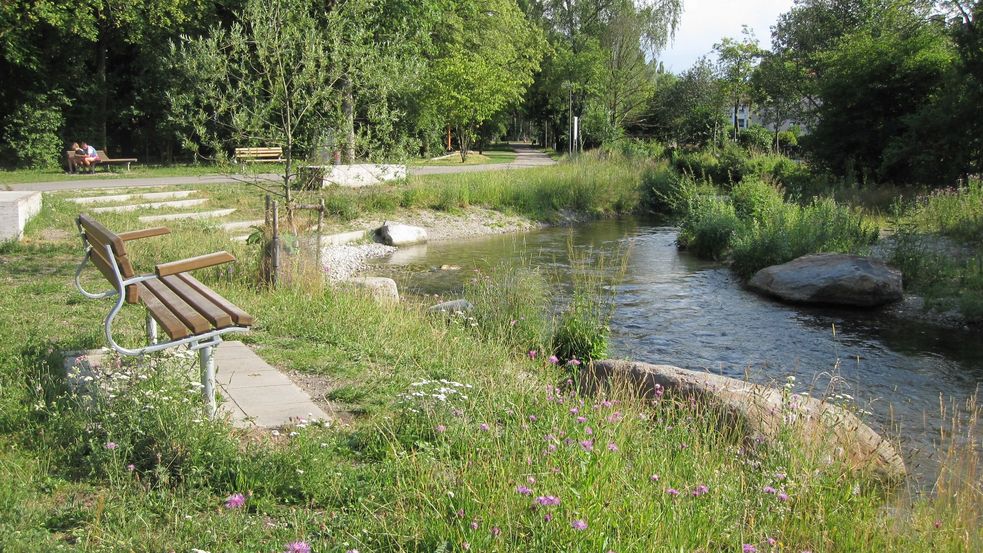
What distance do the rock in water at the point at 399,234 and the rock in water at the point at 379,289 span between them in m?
7.88

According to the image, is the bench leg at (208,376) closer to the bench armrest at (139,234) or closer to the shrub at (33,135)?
the bench armrest at (139,234)

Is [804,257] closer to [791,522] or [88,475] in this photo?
[791,522]

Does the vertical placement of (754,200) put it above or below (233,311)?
above

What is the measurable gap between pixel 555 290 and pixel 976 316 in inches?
231

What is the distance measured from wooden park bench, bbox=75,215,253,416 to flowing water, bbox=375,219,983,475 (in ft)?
10.8

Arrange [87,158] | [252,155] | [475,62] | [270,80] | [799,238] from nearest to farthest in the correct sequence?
[270,80] < [799,238] < [252,155] < [87,158] < [475,62]

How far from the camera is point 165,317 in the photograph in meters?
4.79

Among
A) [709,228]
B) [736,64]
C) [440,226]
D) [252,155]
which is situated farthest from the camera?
[736,64]

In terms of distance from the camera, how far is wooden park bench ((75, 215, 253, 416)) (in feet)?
15.0

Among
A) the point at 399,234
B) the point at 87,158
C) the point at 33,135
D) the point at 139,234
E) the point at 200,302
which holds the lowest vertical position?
the point at 399,234

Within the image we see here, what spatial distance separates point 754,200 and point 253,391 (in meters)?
14.9

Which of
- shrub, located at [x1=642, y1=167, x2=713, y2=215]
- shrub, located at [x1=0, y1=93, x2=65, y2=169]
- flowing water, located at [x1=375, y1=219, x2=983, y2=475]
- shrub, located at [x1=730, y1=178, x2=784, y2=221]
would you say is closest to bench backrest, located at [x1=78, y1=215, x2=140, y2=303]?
flowing water, located at [x1=375, y1=219, x2=983, y2=475]

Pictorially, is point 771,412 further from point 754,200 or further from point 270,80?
point 754,200

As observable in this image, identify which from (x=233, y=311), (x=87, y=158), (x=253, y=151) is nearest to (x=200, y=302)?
(x=233, y=311)
